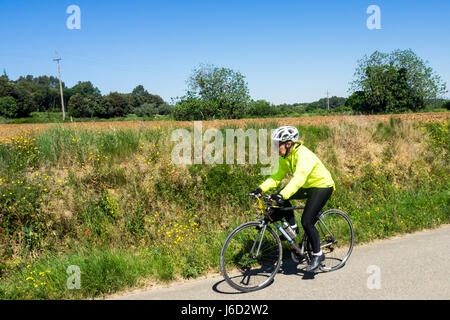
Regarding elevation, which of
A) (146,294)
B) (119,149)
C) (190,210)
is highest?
(119,149)

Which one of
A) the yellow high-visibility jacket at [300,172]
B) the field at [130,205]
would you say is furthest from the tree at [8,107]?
the yellow high-visibility jacket at [300,172]

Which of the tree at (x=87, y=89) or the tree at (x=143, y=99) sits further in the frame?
the tree at (x=143, y=99)

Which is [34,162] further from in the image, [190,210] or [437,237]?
[437,237]

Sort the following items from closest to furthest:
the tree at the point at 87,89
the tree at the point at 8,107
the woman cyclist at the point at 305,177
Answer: the woman cyclist at the point at 305,177 < the tree at the point at 8,107 < the tree at the point at 87,89

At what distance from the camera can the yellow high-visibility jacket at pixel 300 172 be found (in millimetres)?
4105

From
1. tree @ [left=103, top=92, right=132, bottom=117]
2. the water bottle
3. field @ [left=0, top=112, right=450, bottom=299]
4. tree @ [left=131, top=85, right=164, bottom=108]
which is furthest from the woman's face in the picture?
tree @ [left=131, top=85, right=164, bottom=108]

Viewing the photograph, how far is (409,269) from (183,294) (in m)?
3.32

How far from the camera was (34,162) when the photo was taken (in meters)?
7.16

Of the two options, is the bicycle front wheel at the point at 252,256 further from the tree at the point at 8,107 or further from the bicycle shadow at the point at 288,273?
the tree at the point at 8,107

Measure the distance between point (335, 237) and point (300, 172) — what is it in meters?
2.09

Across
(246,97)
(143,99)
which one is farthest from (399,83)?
(143,99)

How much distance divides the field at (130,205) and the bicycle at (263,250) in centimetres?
54

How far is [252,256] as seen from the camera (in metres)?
4.41
